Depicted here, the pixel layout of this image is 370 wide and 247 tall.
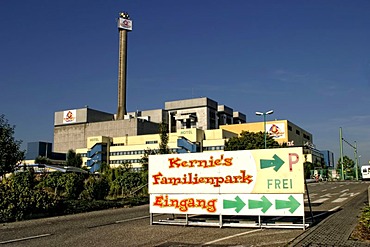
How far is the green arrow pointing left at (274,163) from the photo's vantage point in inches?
468

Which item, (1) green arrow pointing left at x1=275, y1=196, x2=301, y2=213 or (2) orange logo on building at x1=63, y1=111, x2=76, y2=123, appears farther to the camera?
(2) orange logo on building at x1=63, y1=111, x2=76, y2=123

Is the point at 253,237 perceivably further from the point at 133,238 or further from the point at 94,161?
the point at 94,161

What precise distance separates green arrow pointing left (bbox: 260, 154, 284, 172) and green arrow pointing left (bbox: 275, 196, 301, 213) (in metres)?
0.93

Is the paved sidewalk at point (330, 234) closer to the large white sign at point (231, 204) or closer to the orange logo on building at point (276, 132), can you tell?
the large white sign at point (231, 204)

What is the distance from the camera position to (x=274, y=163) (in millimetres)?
11969

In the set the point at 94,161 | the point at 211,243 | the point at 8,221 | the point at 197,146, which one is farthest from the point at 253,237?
the point at 94,161

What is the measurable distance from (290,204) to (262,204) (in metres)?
0.82

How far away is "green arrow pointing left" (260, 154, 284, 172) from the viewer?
39.0 feet

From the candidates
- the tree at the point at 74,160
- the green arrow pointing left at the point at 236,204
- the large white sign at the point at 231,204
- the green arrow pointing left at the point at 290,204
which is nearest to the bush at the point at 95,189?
the large white sign at the point at 231,204

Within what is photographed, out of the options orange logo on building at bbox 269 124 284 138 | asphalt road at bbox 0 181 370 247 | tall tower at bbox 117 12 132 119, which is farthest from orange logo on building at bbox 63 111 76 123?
asphalt road at bbox 0 181 370 247

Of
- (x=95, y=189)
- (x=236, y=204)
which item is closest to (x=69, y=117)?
(x=95, y=189)

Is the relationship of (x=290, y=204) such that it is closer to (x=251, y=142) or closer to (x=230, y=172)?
(x=230, y=172)

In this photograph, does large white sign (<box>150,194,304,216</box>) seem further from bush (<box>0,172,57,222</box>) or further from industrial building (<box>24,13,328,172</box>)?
industrial building (<box>24,13,328,172</box>)

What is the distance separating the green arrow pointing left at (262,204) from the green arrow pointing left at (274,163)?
3.11ft
